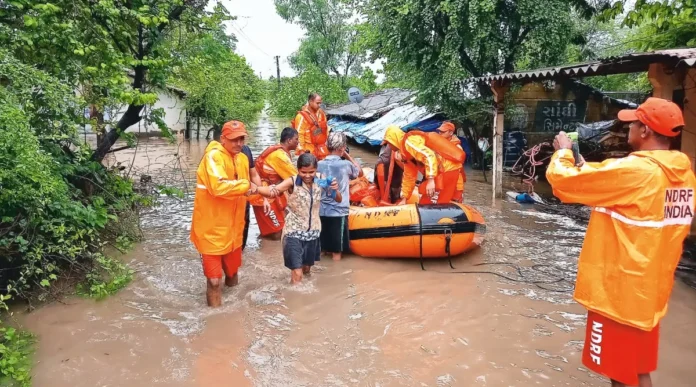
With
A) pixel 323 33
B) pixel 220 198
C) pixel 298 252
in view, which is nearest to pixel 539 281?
pixel 298 252

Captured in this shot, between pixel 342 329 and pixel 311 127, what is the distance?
4324 mm

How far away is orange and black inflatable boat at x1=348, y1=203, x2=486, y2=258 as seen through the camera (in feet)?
19.0

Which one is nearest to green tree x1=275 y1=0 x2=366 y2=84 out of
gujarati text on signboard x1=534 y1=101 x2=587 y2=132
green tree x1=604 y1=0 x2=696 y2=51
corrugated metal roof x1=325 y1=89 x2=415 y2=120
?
corrugated metal roof x1=325 y1=89 x2=415 y2=120

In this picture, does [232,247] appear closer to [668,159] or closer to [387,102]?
[668,159]

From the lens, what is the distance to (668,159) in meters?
2.65

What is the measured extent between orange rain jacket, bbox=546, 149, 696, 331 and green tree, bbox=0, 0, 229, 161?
13.9 feet

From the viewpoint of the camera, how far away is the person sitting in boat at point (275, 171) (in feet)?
18.6

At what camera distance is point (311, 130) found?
26.7 feet

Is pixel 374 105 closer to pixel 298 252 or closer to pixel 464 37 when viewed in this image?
pixel 464 37

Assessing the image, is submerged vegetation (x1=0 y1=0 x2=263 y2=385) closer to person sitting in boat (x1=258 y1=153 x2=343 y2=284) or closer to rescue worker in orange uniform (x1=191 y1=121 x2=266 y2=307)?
rescue worker in orange uniform (x1=191 y1=121 x2=266 y2=307)

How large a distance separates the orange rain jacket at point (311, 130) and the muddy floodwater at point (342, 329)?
233cm

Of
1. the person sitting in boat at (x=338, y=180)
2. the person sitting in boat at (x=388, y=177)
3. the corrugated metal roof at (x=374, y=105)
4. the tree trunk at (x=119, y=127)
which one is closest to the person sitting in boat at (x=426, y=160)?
the person sitting in boat at (x=388, y=177)

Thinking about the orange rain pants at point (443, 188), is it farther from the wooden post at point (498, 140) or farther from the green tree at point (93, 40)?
the wooden post at point (498, 140)

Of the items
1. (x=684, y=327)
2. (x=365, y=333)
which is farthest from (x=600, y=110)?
(x=365, y=333)
